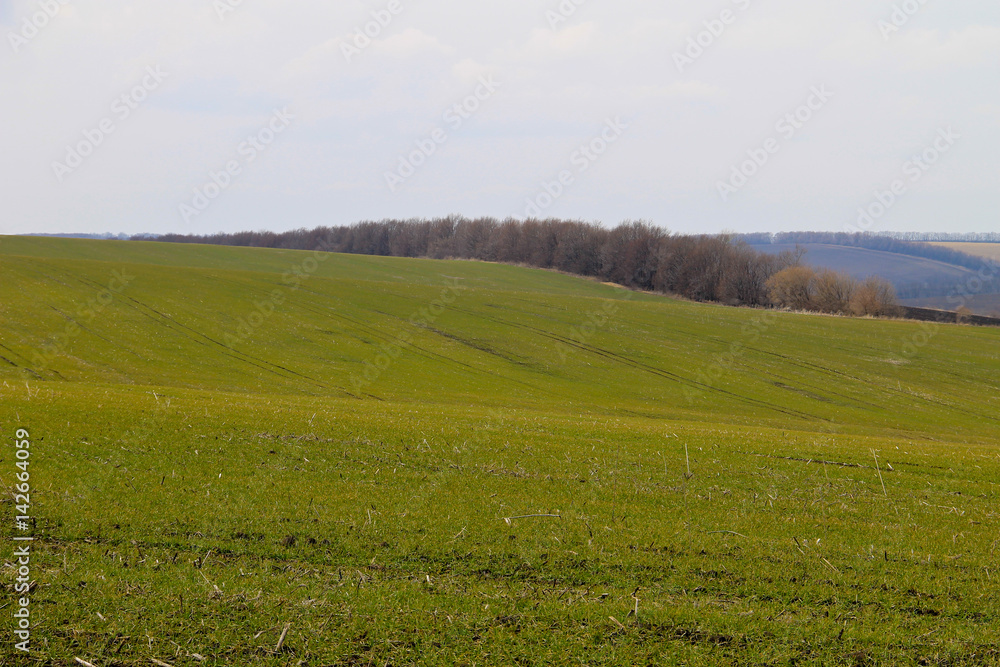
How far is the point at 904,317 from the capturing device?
81.3m

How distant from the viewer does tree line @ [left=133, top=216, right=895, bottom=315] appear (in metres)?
109

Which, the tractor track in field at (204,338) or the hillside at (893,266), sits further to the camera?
the hillside at (893,266)

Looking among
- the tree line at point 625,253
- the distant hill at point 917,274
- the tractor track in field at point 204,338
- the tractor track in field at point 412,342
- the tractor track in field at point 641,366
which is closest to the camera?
the tractor track in field at point 204,338

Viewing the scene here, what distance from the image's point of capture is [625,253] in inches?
4988

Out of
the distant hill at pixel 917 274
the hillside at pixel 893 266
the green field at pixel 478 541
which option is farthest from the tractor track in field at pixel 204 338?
the hillside at pixel 893 266

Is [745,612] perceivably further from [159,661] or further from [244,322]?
[244,322]

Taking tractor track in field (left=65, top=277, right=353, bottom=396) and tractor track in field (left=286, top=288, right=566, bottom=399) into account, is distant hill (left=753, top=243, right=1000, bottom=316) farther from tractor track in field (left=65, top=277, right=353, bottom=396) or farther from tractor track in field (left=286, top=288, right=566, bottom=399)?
tractor track in field (left=65, top=277, right=353, bottom=396)

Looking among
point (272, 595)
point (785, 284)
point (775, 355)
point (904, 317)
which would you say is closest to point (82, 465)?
point (272, 595)

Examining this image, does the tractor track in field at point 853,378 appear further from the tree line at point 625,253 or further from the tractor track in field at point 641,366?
the tree line at point 625,253

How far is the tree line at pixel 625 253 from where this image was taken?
109250mm

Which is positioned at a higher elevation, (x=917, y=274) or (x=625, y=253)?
(x=917, y=274)

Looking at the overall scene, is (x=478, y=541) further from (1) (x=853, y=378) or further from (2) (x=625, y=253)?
(2) (x=625, y=253)

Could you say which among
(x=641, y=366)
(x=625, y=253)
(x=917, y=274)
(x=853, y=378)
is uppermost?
(x=917, y=274)

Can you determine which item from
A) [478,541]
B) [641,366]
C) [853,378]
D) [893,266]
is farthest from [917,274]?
[478,541]
